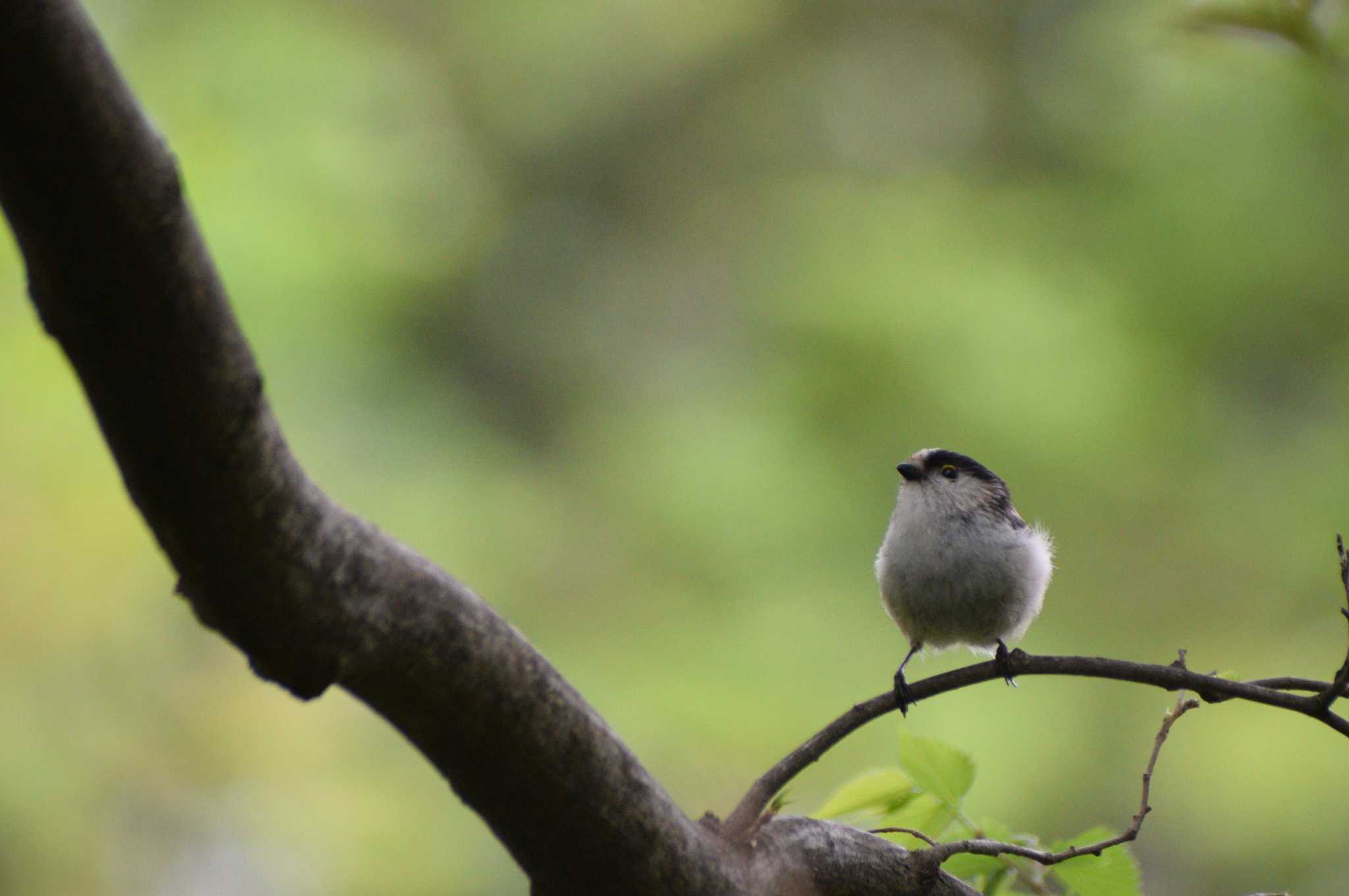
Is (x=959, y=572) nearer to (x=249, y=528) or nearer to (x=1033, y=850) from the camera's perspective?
(x=1033, y=850)

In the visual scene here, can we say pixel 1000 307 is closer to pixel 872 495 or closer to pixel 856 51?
pixel 872 495

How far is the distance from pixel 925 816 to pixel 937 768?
0.13 meters

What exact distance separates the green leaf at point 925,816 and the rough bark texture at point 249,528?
17.2 inches

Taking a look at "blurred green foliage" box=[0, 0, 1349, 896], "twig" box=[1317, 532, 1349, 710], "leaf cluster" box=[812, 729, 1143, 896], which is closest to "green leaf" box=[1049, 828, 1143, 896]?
"leaf cluster" box=[812, 729, 1143, 896]

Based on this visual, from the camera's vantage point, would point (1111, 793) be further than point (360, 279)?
No

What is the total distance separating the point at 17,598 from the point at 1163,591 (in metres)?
5.51

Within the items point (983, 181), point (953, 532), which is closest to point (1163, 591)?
point (983, 181)

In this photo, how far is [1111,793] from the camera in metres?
6.25

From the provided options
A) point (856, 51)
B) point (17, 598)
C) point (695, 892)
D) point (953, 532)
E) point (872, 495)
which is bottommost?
point (695, 892)

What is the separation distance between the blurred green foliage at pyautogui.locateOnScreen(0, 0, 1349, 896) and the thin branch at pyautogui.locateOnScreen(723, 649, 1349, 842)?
3.52 meters

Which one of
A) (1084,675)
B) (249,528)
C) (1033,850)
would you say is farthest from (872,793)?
(249,528)

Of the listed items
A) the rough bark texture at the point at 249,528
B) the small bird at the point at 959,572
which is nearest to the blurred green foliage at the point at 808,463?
the small bird at the point at 959,572

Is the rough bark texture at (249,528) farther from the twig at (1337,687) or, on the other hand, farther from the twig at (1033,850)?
the twig at (1337,687)

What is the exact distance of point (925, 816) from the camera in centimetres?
179
